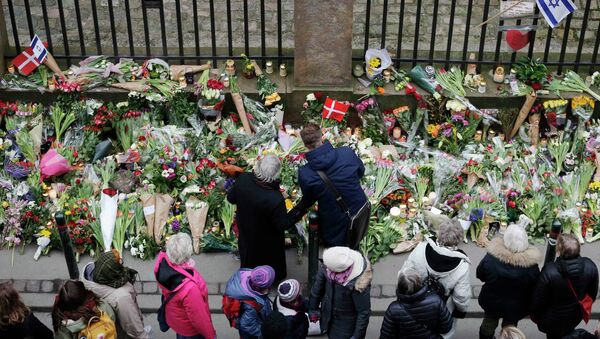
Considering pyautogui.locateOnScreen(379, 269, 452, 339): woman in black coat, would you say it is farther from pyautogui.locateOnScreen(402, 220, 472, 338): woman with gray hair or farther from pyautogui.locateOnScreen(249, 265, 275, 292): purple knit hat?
pyautogui.locateOnScreen(249, 265, 275, 292): purple knit hat

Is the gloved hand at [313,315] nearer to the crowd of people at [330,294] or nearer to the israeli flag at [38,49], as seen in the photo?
the crowd of people at [330,294]

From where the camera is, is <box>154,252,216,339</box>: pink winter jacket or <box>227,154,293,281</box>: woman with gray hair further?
<box>227,154,293,281</box>: woman with gray hair

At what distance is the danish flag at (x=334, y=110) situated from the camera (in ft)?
30.1

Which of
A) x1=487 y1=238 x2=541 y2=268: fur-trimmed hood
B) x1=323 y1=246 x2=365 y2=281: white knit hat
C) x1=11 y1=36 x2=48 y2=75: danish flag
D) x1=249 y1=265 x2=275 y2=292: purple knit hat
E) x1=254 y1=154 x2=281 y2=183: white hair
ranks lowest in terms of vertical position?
x1=249 y1=265 x2=275 y2=292: purple knit hat

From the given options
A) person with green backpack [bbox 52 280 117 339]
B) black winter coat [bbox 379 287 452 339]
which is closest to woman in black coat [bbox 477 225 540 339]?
black winter coat [bbox 379 287 452 339]

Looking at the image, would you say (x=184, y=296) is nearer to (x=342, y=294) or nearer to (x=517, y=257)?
(x=342, y=294)

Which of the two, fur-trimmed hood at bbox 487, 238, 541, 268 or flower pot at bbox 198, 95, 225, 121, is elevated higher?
fur-trimmed hood at bbox 487, 238, 541, 268

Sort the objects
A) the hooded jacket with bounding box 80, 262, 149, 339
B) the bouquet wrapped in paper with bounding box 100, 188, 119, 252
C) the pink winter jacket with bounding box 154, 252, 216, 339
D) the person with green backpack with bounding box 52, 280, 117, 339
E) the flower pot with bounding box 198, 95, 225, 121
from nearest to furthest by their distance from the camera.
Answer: the person with green backpack with bounding box 52, 280, 117, 339, the hooded jacket with bounding box 80, 262, 149, 339, the pink winter jacket with bounding box 154, 252, 216, 339, the bouquet wrapped in paper with bounding box 100, 188, 119, 252, the flower pot with bounding box 198, 95, 225, 121

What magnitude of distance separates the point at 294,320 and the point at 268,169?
131cm

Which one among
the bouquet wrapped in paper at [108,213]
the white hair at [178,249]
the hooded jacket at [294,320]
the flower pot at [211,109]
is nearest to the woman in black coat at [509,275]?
the hooded jacket at [294,320]

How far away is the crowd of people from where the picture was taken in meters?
5.47

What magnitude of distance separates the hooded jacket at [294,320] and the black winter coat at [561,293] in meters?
1.81

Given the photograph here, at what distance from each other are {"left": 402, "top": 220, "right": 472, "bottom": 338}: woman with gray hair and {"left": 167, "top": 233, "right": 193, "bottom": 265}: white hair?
5.41 feet

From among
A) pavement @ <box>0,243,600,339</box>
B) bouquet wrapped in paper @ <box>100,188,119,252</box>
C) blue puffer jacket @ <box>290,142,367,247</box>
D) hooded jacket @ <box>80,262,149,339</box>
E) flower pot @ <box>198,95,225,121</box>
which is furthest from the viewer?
flower pot @ <box>198,95,225,121</box>
